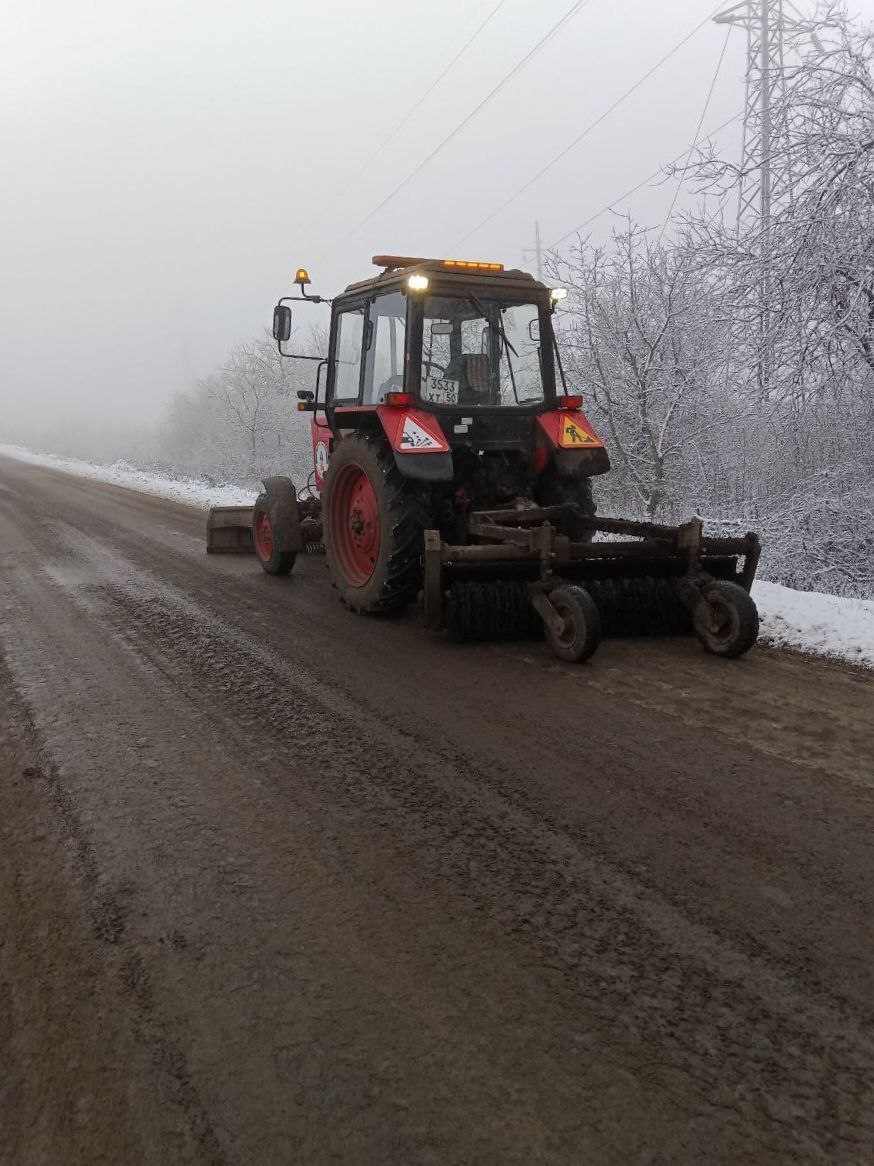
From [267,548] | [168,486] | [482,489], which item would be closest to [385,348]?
[482,489]

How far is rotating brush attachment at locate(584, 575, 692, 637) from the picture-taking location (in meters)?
5.16

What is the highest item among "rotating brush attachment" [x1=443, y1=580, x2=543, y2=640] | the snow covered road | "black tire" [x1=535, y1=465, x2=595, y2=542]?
"black tire" [x1=535, y1=465, x2=595, y2=542]

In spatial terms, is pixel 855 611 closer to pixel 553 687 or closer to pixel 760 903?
pixel 553 687

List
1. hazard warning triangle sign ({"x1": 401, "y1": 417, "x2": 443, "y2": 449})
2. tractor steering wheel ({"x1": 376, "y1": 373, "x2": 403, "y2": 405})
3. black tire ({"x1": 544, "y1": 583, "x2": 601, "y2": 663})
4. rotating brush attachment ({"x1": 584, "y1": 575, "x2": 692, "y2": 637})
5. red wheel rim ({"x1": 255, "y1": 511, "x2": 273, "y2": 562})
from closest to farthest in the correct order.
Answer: black tire ({"x1": 544, "y1": 583, "x2": 601, "y2": 663}) → rotating brush attachment ({"x1": 584, "y1": 575, "x2": 692, "y2": 637}) → hazard warning triangle sign ({"x1": 401, "y1": 417, "x2": 443, "y2": 449}) → tractor steering wheel ({"x1": 376, "y1": 373, "x2": 403, "y2": 405}) → red wheel rim ({"x1": 255, "y1": 511, "x2": 273, "y2": 562})

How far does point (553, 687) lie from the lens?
4266 mm

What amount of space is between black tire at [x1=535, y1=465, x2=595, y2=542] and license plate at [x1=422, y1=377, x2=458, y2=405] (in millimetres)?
901

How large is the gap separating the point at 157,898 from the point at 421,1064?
3.26ft

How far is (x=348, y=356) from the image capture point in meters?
6.61

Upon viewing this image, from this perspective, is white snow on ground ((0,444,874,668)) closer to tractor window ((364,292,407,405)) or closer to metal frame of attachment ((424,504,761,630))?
metal frame of attachment ((424,504,761,630))

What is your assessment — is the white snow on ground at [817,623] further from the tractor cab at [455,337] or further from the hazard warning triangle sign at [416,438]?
the hazard warning triangle sign at [416,438]

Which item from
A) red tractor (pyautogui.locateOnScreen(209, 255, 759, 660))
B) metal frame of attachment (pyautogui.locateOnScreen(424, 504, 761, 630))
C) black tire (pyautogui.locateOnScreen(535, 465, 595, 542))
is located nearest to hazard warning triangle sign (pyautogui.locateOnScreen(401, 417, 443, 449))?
red tractor (pyautogui.locateOnScreen(209, 255, 759, 660))

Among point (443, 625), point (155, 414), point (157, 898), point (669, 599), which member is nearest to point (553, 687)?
point (443, 625)

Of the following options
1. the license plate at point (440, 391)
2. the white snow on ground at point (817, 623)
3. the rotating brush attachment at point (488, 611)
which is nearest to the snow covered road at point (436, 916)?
the white snow on ground at point (817, 623)

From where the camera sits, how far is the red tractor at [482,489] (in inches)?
196
